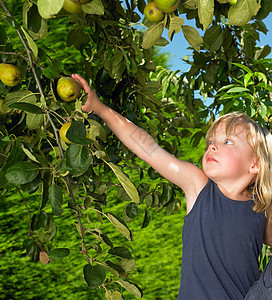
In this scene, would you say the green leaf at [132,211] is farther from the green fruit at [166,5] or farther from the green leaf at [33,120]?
the green fruit at [166,5]

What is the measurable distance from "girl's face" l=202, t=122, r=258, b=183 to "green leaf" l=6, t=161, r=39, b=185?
1.54ft

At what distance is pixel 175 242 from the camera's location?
402cm

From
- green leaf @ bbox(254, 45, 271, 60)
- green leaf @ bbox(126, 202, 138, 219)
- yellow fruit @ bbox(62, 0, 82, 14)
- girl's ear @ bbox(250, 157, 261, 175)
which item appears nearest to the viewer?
yellow fruit @ bbox(62, 0, 82, 14)

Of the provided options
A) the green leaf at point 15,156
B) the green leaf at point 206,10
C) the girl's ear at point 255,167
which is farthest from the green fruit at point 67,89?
the girl's ear at point 255,167

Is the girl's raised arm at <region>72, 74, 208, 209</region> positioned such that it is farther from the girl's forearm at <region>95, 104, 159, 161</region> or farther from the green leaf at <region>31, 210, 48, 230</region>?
the green leaf at <region>31, 210, 48, 230</region>

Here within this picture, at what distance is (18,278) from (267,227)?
2.86 m

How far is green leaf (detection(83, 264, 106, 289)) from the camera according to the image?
2.90ft

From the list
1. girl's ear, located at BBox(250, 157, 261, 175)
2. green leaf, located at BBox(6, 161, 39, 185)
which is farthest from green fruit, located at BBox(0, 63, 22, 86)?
girl's ear, located at BBox(250, 157, 261, 175)

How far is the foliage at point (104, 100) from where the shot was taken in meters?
0.85

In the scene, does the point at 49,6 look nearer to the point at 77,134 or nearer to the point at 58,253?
the point at 77,134

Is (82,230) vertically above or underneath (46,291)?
above

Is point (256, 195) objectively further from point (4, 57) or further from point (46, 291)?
point (46, 291)

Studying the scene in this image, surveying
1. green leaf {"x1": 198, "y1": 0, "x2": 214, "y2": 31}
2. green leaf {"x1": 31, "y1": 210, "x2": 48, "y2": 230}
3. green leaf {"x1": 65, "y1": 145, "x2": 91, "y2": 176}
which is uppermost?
green leaf {"x1": 198, "y1": 0, "x2": 214, "y2": 31}

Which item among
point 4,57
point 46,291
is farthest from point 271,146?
point 46,291
